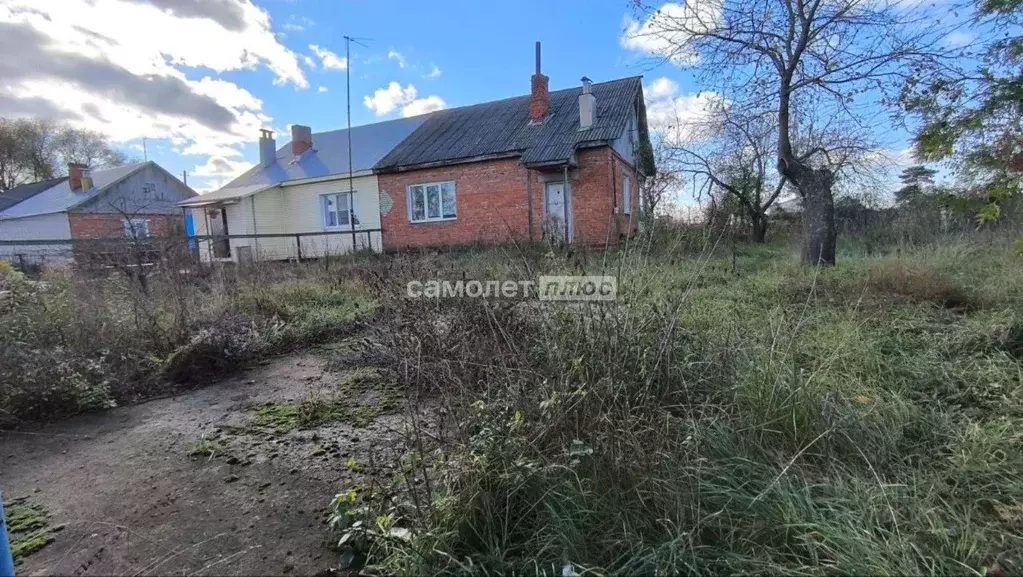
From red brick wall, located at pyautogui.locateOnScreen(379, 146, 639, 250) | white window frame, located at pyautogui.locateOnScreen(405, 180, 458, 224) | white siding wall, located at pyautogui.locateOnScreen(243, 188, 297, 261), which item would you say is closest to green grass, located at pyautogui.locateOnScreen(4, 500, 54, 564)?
red brick wall, located at pyautogui.locateOnScreen(379, 146, 639, 250)

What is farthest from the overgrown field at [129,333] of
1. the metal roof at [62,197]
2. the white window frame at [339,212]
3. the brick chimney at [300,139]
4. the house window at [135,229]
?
the metal roof at [62,197]

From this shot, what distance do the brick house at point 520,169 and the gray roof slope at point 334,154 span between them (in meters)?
1.31

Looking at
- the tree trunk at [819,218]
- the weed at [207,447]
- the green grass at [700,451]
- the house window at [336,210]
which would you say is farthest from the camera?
the house window at [336,210]

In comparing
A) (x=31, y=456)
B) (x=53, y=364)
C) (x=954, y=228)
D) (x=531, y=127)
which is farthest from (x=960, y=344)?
(x=531, y=127)

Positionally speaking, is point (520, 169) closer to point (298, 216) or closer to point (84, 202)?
point (298, 216)

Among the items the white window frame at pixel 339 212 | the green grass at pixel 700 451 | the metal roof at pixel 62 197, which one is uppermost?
the metal roof at pixel 62 197

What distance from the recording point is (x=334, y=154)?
17.8m

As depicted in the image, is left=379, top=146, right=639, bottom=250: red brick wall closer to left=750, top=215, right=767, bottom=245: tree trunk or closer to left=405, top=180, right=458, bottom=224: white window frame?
left=405, top=180, right=458, bottom=224: white window frame

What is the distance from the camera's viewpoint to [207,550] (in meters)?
1.67

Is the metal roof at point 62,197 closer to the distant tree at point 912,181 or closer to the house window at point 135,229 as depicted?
the house window at point 135,229

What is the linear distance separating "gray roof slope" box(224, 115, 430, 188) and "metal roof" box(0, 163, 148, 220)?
36.4 feet

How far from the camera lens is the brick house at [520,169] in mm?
12703

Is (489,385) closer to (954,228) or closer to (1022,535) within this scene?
(1022,535)

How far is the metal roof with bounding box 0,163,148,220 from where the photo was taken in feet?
76.2
